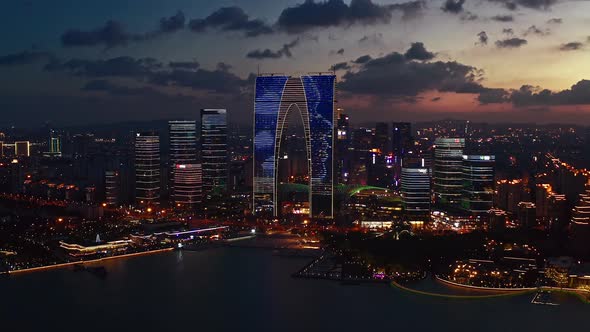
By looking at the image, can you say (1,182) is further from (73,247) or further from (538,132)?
(538,132)

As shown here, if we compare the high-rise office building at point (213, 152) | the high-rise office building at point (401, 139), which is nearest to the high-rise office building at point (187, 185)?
the high-rise office building at point (213, 152)

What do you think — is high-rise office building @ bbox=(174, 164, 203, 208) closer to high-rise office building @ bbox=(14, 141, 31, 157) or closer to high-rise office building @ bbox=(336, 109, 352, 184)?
high-rise office building @ bbox=(336, 109, 352, 184)

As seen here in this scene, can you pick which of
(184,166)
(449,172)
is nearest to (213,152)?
(184,166)

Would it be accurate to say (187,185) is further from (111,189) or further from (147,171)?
(111,189)

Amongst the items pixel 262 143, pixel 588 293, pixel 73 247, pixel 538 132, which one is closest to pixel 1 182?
pixel 262 143

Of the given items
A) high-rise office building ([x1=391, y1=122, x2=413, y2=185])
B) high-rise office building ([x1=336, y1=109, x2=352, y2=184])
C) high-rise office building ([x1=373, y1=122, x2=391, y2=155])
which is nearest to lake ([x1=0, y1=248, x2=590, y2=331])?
high-rise office building ([x1=336, y1=109, x2=352, y2=184])
